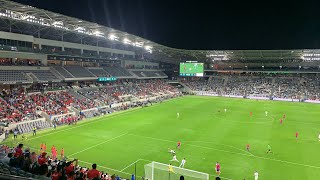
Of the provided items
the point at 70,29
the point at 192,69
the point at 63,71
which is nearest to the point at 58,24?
the point at 70,29

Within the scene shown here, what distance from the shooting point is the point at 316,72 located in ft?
274

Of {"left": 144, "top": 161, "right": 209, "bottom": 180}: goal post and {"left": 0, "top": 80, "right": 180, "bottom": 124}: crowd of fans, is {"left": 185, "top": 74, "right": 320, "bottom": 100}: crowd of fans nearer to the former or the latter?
{"left": 0, "top": 80, "right": 180, "bottom": 124}: crowd of fans

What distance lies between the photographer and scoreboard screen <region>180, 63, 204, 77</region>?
7955 cm

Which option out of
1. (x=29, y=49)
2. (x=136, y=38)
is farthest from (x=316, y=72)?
(x=29, y=49)

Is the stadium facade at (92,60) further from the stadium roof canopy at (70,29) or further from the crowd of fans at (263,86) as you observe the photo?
the crowd of fans at (263,86)

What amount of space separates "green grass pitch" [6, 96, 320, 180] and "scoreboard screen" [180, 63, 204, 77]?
3569cm

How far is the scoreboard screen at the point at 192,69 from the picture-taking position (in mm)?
79550

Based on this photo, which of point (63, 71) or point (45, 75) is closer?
point (45, 75)

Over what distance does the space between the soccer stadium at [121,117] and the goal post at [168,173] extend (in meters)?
0.08

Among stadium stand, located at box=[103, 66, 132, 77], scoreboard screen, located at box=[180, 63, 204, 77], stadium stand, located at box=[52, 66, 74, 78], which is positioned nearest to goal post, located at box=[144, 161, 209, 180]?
stadium stand, located at box=[52, 66, 74, 78]

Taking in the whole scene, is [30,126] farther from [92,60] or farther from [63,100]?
[92,60]

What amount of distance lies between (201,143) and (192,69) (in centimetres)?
5403

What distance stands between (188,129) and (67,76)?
31.3 metres

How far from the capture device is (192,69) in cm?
8112
